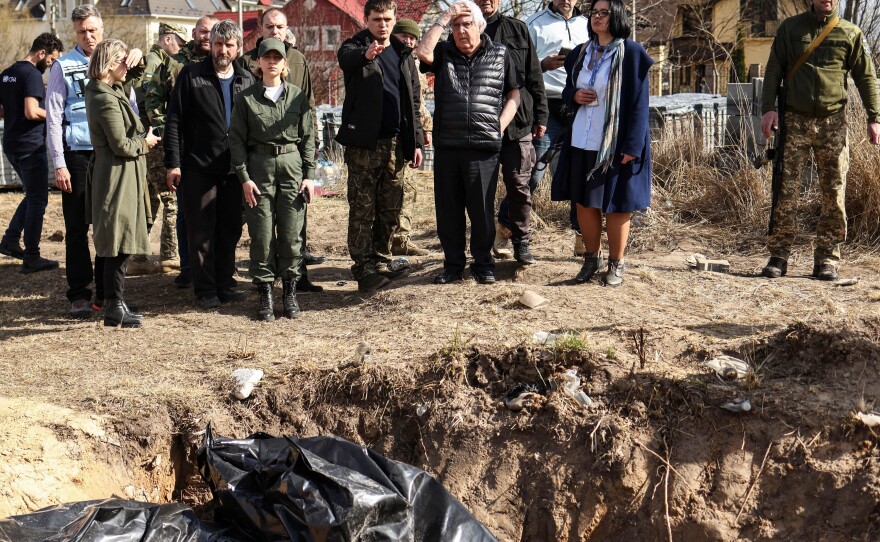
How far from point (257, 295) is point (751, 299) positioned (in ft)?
11.9

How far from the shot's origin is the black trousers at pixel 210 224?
22.2 ft

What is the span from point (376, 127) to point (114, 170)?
1.77 m

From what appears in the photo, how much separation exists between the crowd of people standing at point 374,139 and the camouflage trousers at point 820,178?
0.02 metres

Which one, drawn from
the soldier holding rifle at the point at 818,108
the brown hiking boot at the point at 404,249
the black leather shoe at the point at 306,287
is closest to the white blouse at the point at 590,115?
the soldier holding rifle at the point at 818,108

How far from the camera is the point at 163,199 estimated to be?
8.17m

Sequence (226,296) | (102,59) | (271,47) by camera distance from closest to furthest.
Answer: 1. (102,59)
2. (271,47)
3. (226,296)

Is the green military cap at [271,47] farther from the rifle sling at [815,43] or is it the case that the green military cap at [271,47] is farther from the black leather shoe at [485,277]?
the rifle sling at [815,43]

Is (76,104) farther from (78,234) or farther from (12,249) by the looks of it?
(12,249)

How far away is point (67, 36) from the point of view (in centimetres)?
4356

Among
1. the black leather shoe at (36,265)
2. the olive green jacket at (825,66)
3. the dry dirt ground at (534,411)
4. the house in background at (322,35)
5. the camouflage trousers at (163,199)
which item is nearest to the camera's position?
the dry dirt ground at (534,411)

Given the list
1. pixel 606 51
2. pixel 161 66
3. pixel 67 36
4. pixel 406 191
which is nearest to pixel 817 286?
pixel 606 51

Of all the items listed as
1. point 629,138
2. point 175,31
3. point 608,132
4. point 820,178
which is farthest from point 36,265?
point 820,178

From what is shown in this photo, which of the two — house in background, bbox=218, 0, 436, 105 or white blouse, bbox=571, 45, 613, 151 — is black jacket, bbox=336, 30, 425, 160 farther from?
house in background, bbox=218, 0, 436, 105

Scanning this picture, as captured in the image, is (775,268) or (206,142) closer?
(206,142)
